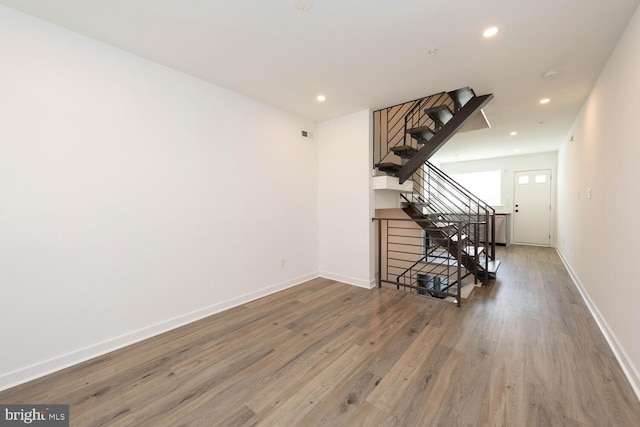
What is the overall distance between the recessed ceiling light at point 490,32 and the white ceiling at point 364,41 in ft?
0.12

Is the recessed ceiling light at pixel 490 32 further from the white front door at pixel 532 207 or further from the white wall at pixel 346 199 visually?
the white front door at pixel 532 207

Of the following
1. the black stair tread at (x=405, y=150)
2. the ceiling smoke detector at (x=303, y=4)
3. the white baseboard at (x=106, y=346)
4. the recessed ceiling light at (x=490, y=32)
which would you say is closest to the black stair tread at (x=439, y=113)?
the black stair tread at (x=405, y=150)

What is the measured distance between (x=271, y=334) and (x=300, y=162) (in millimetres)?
2412

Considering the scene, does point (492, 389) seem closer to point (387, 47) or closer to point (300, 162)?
point (387, 47)

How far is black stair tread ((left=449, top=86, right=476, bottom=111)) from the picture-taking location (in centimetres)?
311

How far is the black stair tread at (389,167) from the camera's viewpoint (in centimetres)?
378

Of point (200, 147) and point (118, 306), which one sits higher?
point (200, 147)

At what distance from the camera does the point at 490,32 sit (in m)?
2.00

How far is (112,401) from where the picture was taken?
161 cm

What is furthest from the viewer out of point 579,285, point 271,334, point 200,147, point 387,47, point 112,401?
point 579,285

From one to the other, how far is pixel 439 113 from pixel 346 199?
172cm

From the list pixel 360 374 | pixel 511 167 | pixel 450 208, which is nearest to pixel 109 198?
pixel 360 374

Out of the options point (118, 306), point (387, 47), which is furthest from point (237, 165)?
point (387, 47)

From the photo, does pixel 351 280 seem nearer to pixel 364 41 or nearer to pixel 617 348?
pixel 617 348
